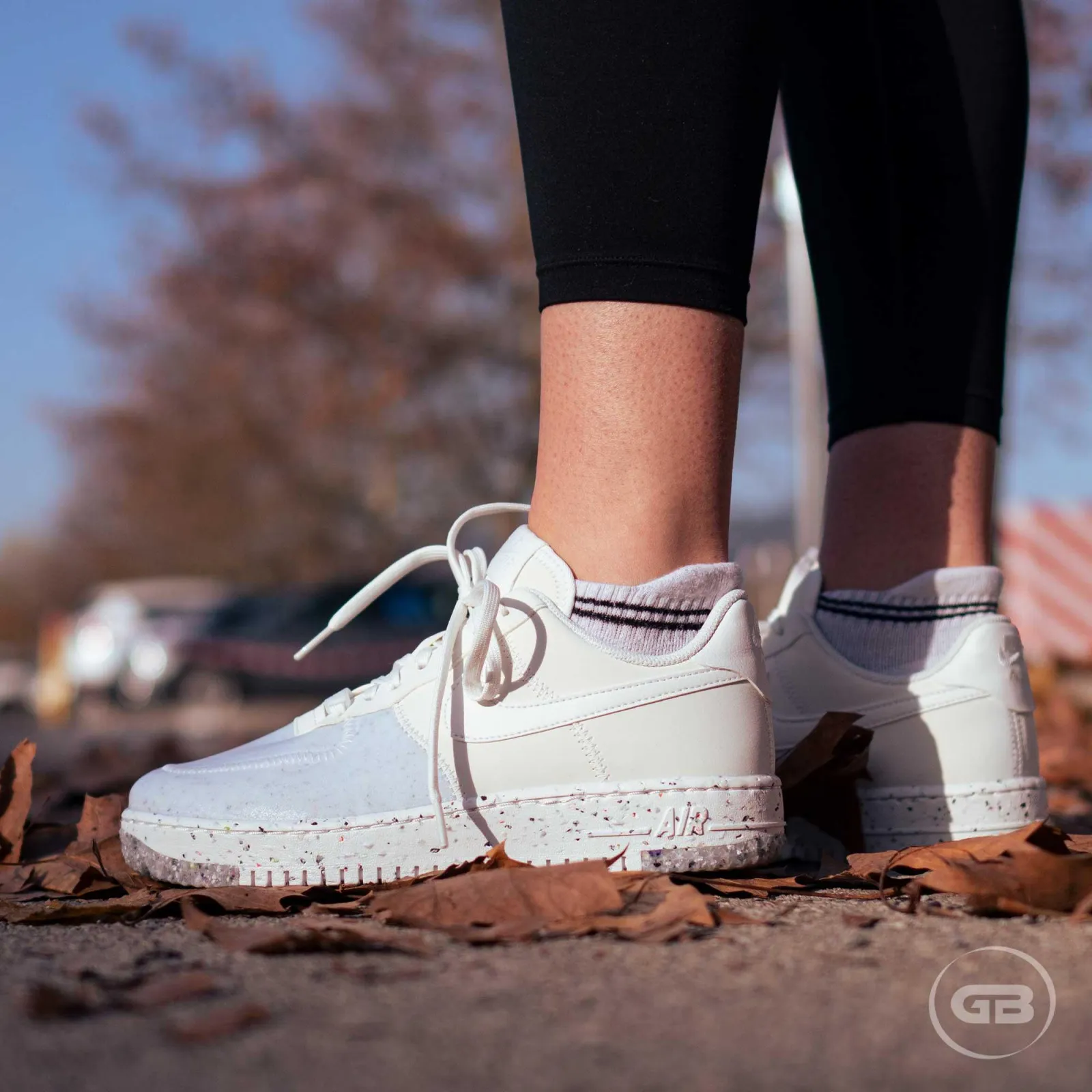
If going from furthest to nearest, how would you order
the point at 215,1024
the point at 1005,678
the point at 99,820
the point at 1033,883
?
the point at 99,820, the point at 1005,678, the point at 1033,883, the point at 215,1024

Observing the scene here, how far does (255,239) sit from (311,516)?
6.38 m

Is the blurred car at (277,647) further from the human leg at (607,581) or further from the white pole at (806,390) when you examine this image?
the human leg at (607,581)

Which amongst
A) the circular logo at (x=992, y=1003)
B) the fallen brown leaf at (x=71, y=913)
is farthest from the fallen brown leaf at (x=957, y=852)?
the fallen brown leaf at (x=71, y=913)

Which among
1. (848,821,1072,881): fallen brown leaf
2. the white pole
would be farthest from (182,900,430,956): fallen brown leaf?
the white pole

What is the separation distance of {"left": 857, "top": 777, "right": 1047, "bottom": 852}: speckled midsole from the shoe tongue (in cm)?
47

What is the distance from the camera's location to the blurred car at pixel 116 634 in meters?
12.2

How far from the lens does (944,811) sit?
4.36 feet

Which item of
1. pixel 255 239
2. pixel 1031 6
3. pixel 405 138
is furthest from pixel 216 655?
pixel 1031 6

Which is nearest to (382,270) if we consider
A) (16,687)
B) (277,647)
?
(277,647)

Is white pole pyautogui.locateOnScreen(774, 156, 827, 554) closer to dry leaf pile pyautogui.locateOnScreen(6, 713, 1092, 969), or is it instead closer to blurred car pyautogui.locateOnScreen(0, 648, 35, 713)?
dry leaf pile pyautogui.locateOnScreen(6, 713, 1092, 969)

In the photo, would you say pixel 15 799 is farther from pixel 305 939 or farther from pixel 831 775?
pixel 831 775

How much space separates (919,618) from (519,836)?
1.84ft

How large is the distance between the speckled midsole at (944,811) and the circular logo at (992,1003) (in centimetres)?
51

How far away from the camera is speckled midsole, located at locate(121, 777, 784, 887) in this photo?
1.12 metres
